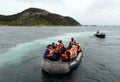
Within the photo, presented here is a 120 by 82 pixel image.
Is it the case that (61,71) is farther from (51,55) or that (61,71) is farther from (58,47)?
(58,47)

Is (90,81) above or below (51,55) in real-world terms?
below

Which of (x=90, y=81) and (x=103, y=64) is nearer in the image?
(x=90, y=81)

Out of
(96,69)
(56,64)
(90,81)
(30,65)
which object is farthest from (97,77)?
(30,65)

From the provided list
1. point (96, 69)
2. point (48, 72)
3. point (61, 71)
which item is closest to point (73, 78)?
point (61, 71)

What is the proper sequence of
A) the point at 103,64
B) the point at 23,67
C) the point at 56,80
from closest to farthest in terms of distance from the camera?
the point at 56,80, the point at 23,67, the point at 103,64

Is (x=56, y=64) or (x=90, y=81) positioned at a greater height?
(x=56, y=64)

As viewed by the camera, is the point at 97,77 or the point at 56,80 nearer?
the point at 56,80

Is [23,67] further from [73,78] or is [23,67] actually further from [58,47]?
[73,78]

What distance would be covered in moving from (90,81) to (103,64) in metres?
9.48

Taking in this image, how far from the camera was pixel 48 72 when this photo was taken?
78.4 feet

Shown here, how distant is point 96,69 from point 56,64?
A: 304 inches

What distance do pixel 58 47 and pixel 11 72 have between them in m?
7.88

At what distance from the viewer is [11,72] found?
25.4 metres

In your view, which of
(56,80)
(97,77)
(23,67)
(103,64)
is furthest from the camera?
(103,64)
